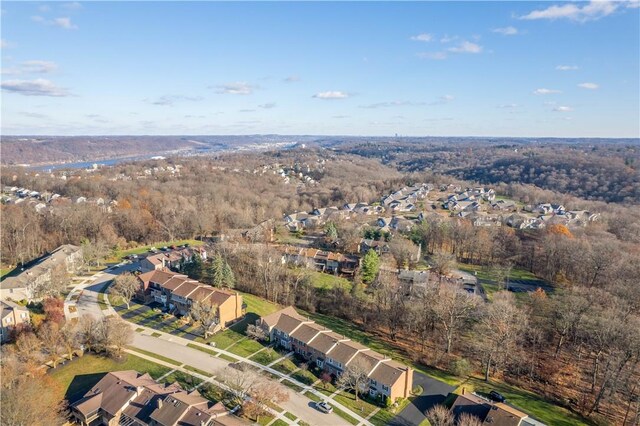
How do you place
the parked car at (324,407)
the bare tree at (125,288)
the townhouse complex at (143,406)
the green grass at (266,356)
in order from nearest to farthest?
the townhouse complex at (143,406)
the parked car at (324,407)
the green grass at (266,356)
the bare tree at (125,288)

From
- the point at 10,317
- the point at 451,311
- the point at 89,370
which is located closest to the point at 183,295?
the point at 89,370

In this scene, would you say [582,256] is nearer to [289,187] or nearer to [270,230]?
[270,230]

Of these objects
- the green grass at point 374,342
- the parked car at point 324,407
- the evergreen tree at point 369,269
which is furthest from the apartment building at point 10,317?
the evergreen tree at point 369,269

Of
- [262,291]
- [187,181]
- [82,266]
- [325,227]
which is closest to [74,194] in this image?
[187,181]

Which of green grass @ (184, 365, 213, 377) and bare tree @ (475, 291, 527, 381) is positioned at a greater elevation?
bare tree @ (475, 291, 527, 381)

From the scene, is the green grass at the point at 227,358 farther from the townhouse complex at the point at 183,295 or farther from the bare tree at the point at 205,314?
the townhouse complex at the point at 183,295

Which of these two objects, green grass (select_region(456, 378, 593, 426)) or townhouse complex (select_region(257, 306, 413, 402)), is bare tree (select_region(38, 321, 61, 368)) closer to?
townhouse complex (select_region(257, 306, 413, 402))

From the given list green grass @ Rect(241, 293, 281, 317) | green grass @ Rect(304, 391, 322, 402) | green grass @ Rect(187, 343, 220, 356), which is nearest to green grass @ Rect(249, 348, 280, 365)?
Result: green grass @ Rect(187, 343, 220, 356)
